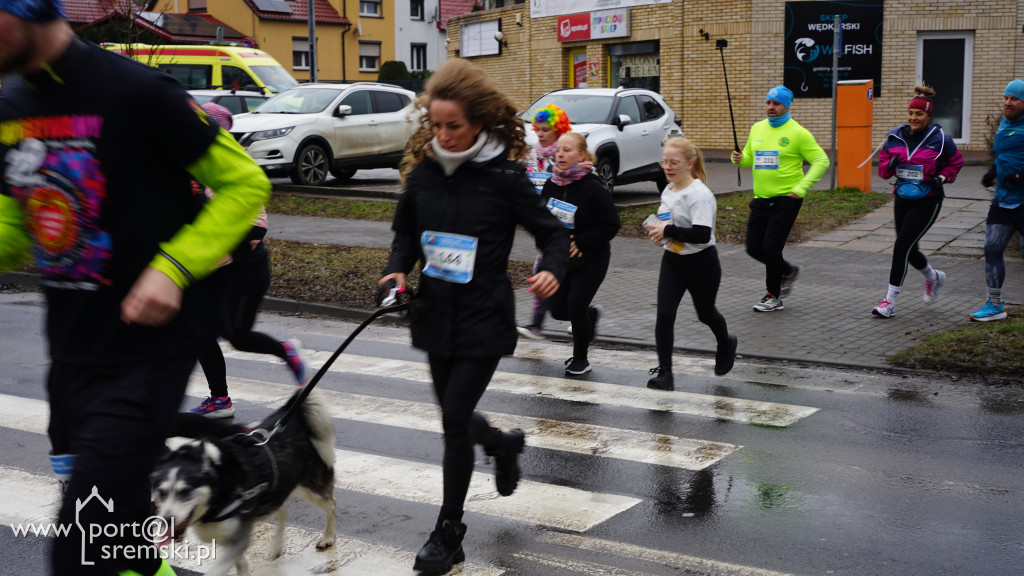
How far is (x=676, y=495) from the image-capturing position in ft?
16.3

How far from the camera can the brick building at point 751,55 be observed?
24.0 metres

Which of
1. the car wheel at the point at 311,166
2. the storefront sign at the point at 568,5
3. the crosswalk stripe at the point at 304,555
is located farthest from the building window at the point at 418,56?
the crosswalk stripe at the point at 304,555

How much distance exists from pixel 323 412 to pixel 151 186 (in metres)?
1.55

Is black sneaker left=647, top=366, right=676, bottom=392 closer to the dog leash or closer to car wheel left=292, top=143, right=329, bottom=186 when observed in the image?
the dog leash

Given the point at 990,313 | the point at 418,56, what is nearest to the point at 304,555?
the point at 990,313

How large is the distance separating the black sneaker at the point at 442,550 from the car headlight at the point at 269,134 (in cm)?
1479

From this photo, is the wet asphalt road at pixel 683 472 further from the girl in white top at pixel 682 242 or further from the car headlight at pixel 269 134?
the car headlight at pixel 269 134

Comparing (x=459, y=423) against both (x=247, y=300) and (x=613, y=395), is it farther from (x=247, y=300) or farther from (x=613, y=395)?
(x=613, y=395)

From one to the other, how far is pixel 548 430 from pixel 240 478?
2.94 m

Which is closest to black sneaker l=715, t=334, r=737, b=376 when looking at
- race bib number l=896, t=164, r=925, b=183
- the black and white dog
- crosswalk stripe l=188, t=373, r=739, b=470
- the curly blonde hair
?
crosswalk stripe l=188, t=373, r=739, b=470

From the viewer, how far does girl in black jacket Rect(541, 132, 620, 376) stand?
715 centimetres

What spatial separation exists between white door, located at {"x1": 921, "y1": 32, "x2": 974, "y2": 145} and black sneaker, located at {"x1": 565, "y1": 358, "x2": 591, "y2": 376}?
19466mm

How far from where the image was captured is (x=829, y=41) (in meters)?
24.8

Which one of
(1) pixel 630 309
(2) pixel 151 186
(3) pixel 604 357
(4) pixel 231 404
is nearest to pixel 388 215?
(1) pixel 630 309
